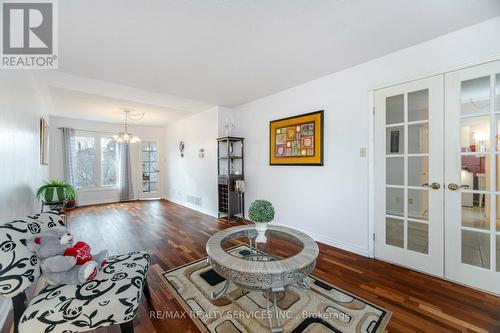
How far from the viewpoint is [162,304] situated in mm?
1729

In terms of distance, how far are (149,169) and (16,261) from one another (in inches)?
238

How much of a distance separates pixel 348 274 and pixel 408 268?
2.42ft

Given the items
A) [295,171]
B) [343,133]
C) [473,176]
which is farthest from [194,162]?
[473,176]

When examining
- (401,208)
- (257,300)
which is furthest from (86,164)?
(401,208)

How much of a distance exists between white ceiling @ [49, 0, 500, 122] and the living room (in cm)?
2

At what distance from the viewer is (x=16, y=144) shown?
86.2 inches

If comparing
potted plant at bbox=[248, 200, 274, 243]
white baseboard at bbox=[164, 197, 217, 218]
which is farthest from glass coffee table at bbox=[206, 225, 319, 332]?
white baseboard at bbox=[164, 197, 217, 218]

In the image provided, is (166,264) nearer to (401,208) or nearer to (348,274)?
(348,274)

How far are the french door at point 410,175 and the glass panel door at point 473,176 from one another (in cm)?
8

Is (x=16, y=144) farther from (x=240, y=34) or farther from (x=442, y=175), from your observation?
(x=442, y=175)

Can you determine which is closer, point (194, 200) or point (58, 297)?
point (58, 297)

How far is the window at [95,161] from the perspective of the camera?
5.75m

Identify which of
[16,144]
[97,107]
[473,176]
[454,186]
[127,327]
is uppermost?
[97,107]

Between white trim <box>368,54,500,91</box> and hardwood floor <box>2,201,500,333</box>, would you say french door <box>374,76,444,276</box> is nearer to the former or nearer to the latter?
white trim <box>368,54,500,91</box>
